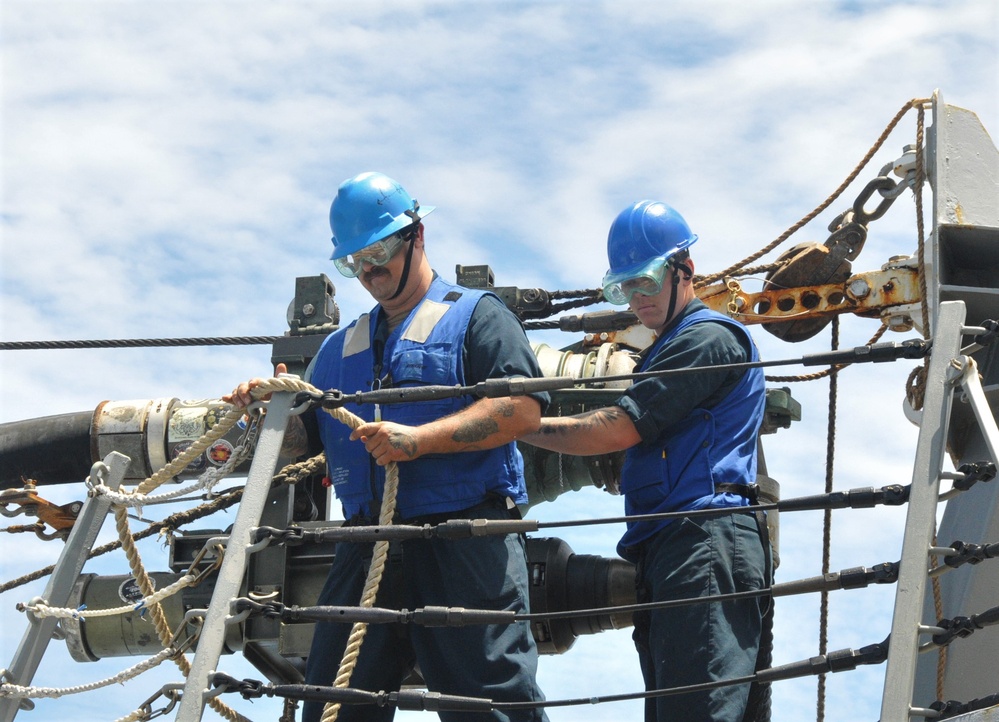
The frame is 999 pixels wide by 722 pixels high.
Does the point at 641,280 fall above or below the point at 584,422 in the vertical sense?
above

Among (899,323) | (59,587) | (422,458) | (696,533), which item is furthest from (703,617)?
(899,323)

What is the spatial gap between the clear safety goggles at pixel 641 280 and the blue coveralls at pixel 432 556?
0.53 meters

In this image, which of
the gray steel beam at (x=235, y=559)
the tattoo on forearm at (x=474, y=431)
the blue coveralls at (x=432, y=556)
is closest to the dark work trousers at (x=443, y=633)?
the blue coveralls at (x=432, y=556)

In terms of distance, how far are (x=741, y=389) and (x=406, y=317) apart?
1.25 m

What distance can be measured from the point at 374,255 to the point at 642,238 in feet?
3.41

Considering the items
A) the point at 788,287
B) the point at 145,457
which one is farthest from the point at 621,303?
the point at 145,457

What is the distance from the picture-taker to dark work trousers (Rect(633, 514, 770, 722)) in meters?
4.56

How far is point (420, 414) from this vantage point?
4.91 metres

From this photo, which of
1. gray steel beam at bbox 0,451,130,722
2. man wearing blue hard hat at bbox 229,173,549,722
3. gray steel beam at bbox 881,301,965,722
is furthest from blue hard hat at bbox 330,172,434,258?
gray steel beam at bbox 881,301,965,722

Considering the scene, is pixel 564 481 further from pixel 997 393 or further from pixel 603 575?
pixel 997 393

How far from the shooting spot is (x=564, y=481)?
268 inches

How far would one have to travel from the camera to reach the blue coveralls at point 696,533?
4.61 m

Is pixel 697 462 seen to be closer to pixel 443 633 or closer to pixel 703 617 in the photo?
pixel 703 617

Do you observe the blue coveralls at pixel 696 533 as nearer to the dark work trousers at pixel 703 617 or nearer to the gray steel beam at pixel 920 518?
the dark work trousers at pixel 703 617
